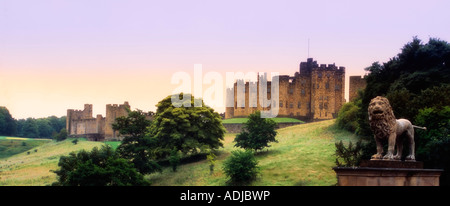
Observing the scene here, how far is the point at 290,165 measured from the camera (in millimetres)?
45344

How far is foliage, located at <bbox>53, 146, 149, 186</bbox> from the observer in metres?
35.8

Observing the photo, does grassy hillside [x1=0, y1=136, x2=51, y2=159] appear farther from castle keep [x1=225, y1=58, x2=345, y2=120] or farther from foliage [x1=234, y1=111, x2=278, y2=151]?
foliage [x1=234, y1=111, x2=278, y2=151]

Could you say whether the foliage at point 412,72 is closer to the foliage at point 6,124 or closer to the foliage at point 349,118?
the foliage at point 349,118

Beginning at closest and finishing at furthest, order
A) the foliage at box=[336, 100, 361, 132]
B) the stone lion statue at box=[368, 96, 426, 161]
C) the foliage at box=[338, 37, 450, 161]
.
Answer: the stone lion statue at box=[368, 96, 426, 161] → the foliage at box=[338, 37, 450, 161] → the foliage at box=[336, 100, 361, 132]

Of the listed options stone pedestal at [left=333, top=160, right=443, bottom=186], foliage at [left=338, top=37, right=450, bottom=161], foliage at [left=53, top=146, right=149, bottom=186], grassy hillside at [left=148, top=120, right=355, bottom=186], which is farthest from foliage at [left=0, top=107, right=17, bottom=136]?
stone pedestal at [left=333, top=160, right=443, bottom=186]

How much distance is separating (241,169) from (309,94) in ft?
179

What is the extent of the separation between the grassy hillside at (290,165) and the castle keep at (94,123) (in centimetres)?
4312

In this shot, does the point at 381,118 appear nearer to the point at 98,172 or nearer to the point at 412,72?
the point at 98,172

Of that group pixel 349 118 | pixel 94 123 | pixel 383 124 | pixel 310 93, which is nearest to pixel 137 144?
pixel 349 118

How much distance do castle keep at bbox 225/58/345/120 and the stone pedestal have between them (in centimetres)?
7525

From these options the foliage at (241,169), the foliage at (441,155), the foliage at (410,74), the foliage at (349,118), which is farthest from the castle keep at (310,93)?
the foliage at (441,155)

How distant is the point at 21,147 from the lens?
10406 cm
